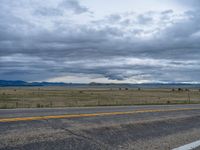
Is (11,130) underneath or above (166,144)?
above

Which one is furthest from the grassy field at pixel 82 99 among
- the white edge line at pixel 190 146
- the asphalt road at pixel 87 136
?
the white edge line at pixel 190 146

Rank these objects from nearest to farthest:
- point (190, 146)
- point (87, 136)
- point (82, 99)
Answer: point (190, 146) < point (87, 136) < point (82, 99)

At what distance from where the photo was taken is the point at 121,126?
7836mm

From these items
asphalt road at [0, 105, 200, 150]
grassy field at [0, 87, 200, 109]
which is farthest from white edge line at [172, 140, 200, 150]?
grassy field at [0, 87, 200, 109]

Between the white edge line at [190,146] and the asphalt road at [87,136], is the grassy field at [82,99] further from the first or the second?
the white edge line at [190,146]

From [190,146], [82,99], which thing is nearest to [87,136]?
[190,146]

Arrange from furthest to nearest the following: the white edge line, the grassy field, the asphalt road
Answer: the grassy field < the white edge line < the asphalt road

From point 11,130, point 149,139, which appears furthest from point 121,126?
point 11,130

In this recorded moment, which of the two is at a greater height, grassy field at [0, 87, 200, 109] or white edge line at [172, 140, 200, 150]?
white edge line at [172, 140, 200, 150]

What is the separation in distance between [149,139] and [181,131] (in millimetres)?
2110

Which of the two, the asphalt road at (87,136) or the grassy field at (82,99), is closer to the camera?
the asphalt road at (87,136)

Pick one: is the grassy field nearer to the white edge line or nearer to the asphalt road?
the asphalt road

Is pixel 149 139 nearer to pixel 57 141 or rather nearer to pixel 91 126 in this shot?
pixel 91 126

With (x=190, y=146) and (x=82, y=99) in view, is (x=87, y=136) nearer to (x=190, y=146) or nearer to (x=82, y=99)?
(x=190, y=146)
